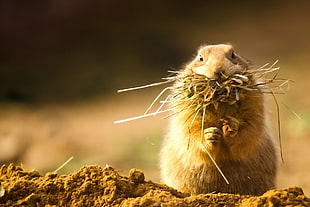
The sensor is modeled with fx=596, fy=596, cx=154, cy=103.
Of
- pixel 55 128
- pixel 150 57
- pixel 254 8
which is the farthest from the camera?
pixel 254 8

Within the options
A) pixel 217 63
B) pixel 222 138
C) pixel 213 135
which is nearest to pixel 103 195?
pixel 213 135

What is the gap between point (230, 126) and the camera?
4.93m

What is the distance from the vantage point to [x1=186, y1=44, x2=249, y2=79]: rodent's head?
4926mm

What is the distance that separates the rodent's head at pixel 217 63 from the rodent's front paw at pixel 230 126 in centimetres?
37

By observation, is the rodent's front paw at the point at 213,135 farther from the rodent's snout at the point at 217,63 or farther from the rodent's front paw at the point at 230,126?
the rodent's snout at the point at 217,63

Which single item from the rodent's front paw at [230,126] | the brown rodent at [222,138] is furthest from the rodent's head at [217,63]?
the rodent's front paw at [230,126]

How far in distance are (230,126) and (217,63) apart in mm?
538

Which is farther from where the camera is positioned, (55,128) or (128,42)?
(128,42)

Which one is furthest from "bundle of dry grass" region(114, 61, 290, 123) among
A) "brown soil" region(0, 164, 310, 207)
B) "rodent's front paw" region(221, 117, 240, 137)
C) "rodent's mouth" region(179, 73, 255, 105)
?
"brown soil" region(0, 164, 310, 207)

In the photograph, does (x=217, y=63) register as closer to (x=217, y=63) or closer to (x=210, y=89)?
(x=217, y=63)

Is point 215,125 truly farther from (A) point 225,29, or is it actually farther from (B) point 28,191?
(A) point 225,29

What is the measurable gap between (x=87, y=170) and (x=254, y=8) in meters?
13.7

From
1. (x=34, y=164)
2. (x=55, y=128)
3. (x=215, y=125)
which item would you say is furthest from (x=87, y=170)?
(x=55, y=128)

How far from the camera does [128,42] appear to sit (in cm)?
1642
